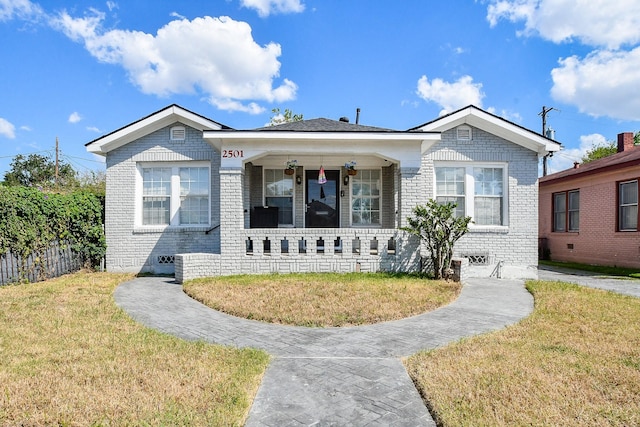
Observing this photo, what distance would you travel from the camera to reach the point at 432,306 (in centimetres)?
644

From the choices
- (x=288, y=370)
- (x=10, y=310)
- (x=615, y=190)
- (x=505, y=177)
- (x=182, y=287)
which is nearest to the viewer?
(x=288, y=370)

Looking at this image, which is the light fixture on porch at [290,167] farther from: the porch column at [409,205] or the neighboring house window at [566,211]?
the neighboring house window at [566,211]

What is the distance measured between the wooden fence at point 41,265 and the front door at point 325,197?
6314mm

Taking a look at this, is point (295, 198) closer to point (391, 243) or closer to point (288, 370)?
point (391, 243)

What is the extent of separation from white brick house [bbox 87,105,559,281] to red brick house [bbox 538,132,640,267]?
496 centimetres

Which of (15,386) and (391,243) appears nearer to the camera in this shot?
(15,386)

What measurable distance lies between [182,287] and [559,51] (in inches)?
665

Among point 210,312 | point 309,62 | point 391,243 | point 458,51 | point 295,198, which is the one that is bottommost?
point 210,312

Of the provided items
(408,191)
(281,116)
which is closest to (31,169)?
(281,116)

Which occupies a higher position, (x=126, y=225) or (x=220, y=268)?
(x=126, y=225)

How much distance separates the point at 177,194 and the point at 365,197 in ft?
18.1

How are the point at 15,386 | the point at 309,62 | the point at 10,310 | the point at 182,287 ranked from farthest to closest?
the point at 309,62 < the point at 182,287 < the point at 10,310 < the point at 15,386

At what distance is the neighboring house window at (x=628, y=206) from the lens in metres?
12.1

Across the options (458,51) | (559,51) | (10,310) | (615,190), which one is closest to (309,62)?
(458,51)
